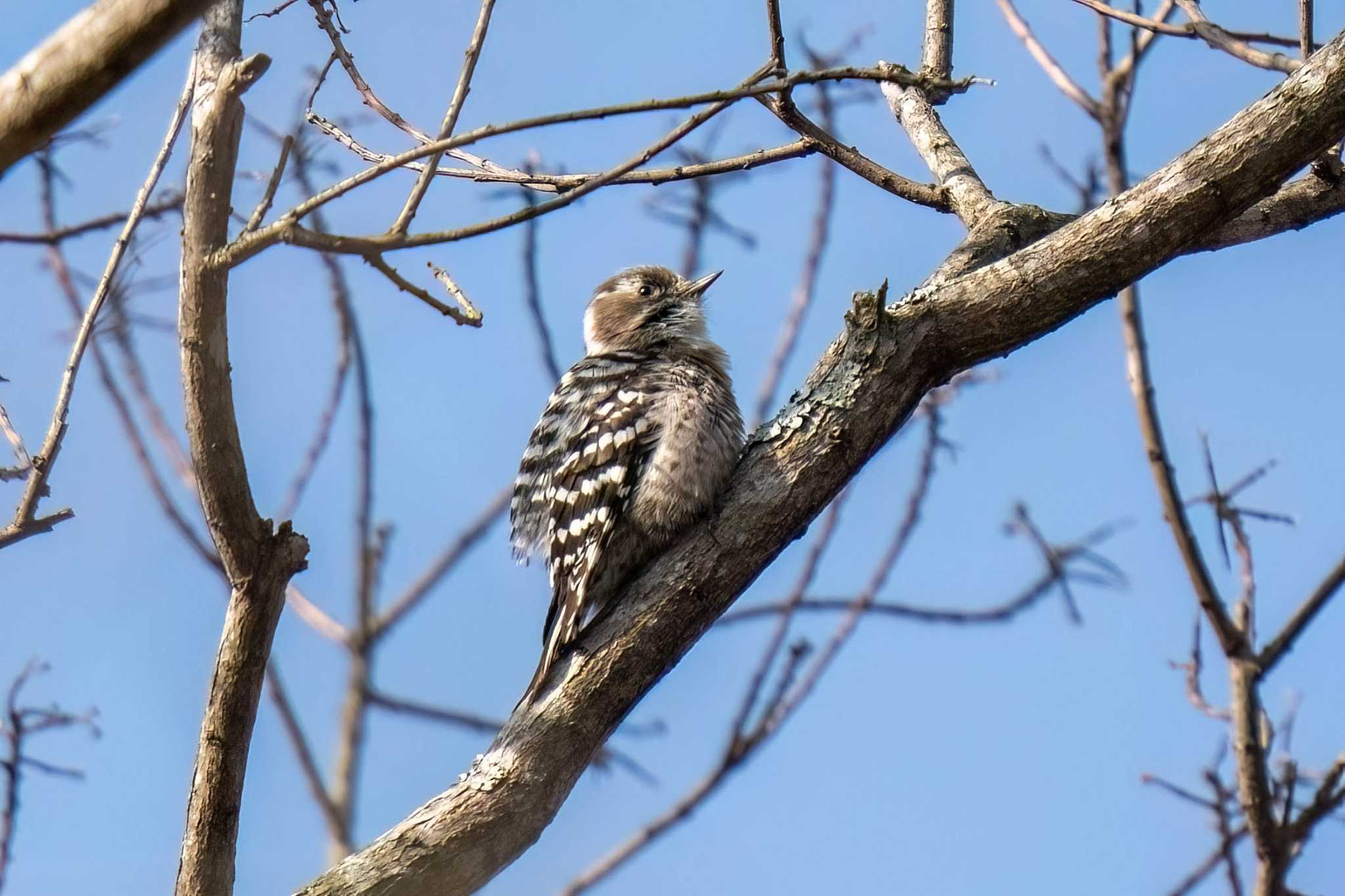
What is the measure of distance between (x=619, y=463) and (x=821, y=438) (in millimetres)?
1240

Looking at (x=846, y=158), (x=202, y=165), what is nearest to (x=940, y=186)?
(x=846, y=158)

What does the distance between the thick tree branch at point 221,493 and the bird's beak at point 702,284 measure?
11.0 ft

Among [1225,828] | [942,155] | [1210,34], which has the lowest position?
[1225,828]

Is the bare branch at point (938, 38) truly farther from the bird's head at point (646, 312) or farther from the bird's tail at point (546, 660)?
the bird's tail at point (546, 660)

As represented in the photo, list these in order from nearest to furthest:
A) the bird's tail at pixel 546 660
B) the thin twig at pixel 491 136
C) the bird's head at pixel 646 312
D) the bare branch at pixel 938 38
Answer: the thin twig at pixel 491 136, the bird's tail at pixel 546 660, the bare branch at pixel 938 38, the bird's head at pixel 646 312

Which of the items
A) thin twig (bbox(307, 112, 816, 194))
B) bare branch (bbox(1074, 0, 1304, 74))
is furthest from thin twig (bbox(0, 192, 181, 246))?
bare branch (bbox(1074, 0, 1304, 74))

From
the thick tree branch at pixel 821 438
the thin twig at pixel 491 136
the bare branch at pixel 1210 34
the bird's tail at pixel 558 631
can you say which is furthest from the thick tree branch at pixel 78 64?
the bare branch at pixel 1210 34

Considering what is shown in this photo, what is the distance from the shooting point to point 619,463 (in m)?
5.18

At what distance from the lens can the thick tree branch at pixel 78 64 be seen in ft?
6.74

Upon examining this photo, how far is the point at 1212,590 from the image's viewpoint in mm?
5578

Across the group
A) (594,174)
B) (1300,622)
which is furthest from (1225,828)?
(594,174)

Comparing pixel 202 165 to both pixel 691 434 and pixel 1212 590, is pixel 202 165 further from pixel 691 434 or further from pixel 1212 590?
pixel 1212 590

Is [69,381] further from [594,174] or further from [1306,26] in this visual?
[1306,26]

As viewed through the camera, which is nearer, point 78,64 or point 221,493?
point 78,64
